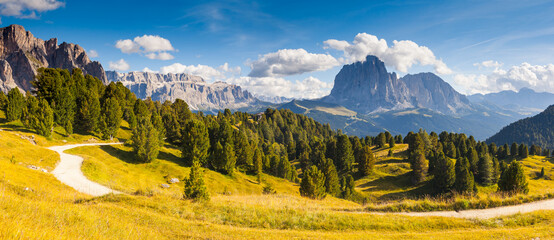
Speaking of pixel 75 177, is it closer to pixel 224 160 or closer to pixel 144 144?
pixel 144 144

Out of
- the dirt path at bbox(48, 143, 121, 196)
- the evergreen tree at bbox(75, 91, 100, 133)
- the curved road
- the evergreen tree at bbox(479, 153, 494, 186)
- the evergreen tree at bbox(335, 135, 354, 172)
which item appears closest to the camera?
the curved road

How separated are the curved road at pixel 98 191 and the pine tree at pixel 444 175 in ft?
234

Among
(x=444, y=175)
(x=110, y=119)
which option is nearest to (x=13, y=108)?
(x=110, y=119)

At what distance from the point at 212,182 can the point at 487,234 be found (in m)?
54.1

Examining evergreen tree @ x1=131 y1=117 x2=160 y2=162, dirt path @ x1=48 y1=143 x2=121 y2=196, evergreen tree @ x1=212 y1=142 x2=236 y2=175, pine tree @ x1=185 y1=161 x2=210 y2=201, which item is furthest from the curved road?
evergreen tree @ x1=212 y1=142 x2=236 y2=175

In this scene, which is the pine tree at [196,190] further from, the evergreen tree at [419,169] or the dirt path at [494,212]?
the evergreen tree at [419,169]

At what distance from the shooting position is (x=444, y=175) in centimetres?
8212

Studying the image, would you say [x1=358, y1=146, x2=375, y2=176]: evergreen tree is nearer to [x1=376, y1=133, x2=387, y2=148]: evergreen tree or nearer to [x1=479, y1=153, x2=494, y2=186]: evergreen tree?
[x1=479, y1=153, x2=494, y2=186]: evergreen tree

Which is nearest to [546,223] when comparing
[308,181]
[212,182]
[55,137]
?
[308,181]

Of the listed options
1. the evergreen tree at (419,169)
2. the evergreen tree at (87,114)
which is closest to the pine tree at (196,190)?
the evergreen tree at (87,114)

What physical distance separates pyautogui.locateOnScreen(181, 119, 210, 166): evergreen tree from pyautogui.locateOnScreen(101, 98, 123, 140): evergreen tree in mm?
22612

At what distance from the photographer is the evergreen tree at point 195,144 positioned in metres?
67.7

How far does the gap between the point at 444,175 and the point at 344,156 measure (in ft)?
128

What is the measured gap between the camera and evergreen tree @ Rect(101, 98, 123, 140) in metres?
69.6
